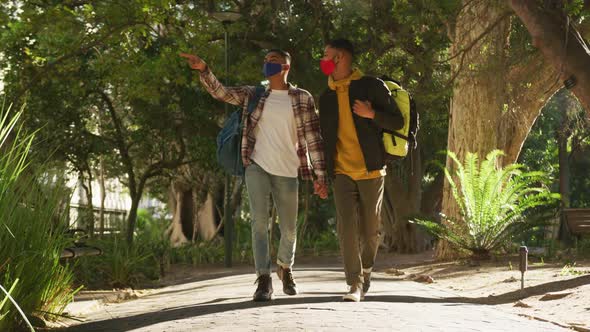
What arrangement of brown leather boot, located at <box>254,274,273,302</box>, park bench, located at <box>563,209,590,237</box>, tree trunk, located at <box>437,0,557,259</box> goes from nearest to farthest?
brown leather boot, located at <box>254,274,273,302</box>
tree trunk, located at <box>437,0,557,259</box>
park bench, located at <box>563,209,590,237</box>

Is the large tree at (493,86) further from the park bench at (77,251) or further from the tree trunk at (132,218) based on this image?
the tree trunk at (132,218)

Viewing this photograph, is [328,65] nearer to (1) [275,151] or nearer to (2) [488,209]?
(1) [275,151]

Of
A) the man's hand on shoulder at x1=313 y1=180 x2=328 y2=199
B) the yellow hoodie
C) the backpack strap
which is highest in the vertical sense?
the backpack strap

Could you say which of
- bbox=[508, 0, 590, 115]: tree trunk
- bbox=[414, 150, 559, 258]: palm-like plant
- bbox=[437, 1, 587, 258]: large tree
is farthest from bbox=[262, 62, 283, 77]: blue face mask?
bbox=[414, 150, 559, 258]: palm-like plant

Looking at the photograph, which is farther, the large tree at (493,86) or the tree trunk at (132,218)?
the tree trunk at (132,218)

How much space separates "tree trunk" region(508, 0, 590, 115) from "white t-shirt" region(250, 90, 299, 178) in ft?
14.3

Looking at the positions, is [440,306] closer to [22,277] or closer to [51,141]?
[22,277]

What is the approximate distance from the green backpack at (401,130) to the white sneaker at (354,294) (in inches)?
46.2

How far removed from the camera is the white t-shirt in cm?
872

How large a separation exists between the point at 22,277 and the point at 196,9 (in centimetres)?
1348

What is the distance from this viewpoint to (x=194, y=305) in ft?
30.0

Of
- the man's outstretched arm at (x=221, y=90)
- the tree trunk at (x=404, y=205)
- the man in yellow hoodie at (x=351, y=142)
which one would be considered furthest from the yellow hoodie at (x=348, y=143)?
the tree trunk at (x=404, y=205)

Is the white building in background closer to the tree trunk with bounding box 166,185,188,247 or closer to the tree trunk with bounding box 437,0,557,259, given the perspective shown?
the tree trunk with bounding box 166,185,188,247

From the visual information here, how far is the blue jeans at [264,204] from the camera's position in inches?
343
